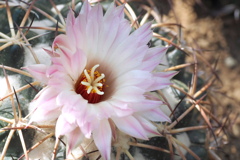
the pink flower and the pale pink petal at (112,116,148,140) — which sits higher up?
the pink flower

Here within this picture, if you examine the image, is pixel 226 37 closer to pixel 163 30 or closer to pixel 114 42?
pixel 163 30

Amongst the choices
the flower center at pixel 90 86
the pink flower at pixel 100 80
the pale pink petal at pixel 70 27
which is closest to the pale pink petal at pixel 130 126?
the pink flower at pixel 100 80

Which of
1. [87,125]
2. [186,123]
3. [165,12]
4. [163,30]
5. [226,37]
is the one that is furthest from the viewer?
[226,37]

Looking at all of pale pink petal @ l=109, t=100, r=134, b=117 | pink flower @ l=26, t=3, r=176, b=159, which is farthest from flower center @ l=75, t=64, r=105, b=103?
pale pink petal @ l=109, t=100, r=134, b=117

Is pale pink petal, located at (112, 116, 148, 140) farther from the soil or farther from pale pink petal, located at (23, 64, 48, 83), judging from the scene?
the soil

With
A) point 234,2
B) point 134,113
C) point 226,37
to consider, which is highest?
point 134,113

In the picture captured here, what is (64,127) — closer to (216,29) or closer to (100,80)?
(100,80)

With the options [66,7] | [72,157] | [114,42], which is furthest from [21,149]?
[66,7]
